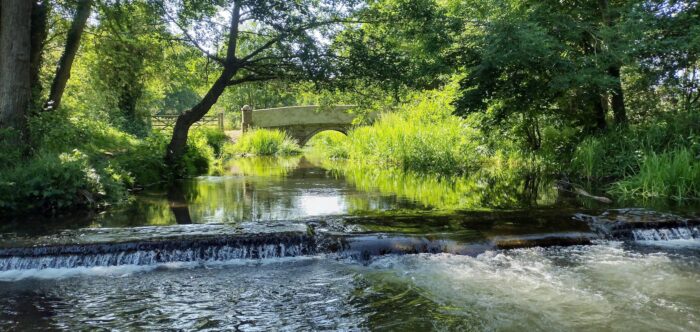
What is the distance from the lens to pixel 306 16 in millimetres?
10992

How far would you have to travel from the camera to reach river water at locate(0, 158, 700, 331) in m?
4.10

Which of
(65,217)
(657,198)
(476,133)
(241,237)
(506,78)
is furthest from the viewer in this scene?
(476,133)

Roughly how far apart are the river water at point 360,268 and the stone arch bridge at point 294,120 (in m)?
18.6

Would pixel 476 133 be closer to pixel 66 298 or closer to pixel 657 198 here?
pixel 657 198

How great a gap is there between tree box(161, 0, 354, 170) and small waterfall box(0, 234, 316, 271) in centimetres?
573

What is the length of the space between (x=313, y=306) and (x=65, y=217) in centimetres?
499

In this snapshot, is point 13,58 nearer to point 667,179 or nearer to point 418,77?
point 418,77

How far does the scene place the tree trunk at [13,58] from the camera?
8430 mm

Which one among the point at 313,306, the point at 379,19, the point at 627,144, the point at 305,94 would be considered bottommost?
the point at 313,306

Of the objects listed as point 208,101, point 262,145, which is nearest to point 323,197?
point 208,101

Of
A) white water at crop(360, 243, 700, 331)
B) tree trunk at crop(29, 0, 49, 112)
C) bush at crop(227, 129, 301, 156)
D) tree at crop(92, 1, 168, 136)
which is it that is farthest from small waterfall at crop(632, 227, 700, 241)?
bush at crop(227, 129, 301, 156)

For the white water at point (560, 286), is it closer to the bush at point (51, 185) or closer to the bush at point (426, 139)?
the bush at point (51, 185)

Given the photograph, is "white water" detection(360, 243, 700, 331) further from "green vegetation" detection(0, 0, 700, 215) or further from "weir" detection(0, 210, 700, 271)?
"green vegetation" detection(0, 0, 700, 215)

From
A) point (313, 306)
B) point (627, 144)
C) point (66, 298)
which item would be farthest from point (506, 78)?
point (66, 298)
